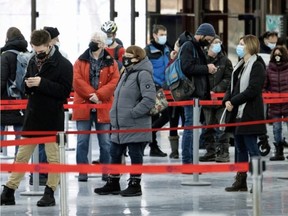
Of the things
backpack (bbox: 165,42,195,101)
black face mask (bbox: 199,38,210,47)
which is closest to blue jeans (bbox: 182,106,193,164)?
backpack (bbox: 165,42,195,101)

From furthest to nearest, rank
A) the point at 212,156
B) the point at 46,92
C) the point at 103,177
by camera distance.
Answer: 1. the point at 212,156
2. the point at 103,177
3. the point at 46,92

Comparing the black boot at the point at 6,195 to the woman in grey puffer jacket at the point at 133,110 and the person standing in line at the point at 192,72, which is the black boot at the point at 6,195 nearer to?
the woman in grey puffer jacket at the point at 133,110

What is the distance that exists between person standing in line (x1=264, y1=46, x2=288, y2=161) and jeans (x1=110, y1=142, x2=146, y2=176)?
4.80m

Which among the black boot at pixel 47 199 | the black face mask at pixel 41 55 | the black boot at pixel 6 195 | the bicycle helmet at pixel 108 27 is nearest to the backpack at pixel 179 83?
the bicycle helmet at pixel 108 27

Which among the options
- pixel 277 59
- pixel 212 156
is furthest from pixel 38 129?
pixel 277 59

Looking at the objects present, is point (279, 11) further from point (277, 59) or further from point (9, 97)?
point (9, 97)

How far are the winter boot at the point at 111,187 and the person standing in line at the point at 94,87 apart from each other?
3.83ft

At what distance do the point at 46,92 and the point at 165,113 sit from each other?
20.5ft

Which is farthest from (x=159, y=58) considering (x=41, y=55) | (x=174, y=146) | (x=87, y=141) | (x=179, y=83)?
(x=41, y=55)

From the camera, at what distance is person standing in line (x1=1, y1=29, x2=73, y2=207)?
44.9 ft

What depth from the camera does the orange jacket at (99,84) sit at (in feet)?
52.0

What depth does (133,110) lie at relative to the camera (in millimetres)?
14469

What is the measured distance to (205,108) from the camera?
18.6m

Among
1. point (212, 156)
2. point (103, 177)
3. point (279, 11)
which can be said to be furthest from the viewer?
point (279, 11)
